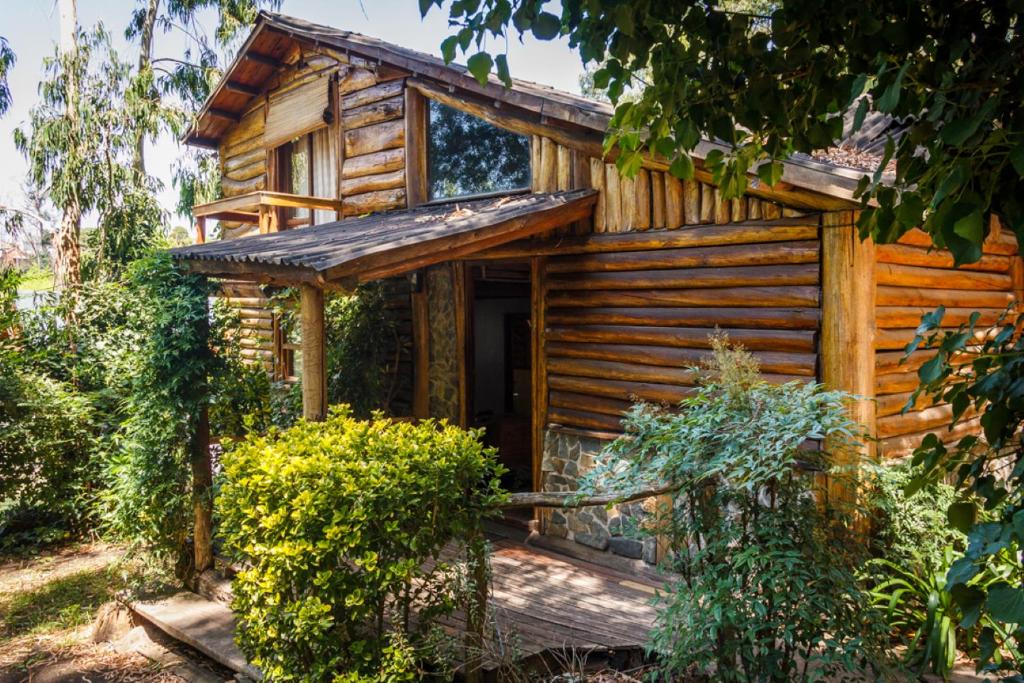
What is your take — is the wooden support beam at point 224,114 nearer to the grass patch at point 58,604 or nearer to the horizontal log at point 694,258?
the grass patch at point 58,604

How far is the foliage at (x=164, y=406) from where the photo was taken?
6.21 meters

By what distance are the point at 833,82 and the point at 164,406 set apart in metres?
5.88

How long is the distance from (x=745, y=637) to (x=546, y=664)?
5.19 feet

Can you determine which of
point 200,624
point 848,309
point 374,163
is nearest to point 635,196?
point 848,309

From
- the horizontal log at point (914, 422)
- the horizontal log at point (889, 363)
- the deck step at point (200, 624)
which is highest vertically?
the horizontal log at point (889, 363)

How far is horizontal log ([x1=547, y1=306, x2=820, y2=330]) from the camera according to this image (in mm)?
5543

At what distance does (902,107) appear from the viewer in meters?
1.89

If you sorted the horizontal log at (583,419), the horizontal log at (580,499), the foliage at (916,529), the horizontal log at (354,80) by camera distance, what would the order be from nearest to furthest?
the horizontal log at (580,499) → the foliage at (916,529) → the horizontal log at (583,419) → the horizontal log at (354,80)

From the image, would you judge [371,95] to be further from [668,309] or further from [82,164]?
[82,164]

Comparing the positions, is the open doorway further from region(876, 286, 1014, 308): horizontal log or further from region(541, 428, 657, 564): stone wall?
region(876, 286, 1014, 308): horizontal log

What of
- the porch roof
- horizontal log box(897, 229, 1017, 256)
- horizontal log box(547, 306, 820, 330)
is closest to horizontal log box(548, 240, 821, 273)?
horizontal log box(547, 306, 820, 330)

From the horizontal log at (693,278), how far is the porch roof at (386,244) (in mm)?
674

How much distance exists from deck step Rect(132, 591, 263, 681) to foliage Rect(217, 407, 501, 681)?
0.98 m

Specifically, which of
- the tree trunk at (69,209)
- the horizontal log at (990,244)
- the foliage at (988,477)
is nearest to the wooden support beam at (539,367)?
the horizontal log at (990,244)
